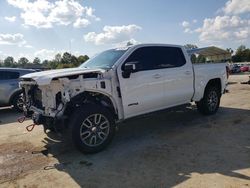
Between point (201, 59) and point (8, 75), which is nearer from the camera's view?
point (201, 59)

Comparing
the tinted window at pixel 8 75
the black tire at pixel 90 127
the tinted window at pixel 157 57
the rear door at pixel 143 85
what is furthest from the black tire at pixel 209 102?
the tinted window at pixel 8 75

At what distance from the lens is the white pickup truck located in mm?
5410

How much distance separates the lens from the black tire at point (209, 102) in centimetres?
830

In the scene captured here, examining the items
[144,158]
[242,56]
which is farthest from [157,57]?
[242,56]

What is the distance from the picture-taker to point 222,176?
4367 millimetres

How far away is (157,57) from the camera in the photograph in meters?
6.87

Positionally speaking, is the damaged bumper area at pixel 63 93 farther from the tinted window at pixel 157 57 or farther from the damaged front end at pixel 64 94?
the tinted window at pixel 157 57

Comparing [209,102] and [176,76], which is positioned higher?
[176,76]

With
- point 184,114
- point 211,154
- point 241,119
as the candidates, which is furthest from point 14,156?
point 241,119

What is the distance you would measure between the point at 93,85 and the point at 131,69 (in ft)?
2.83

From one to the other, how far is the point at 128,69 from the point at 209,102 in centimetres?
345

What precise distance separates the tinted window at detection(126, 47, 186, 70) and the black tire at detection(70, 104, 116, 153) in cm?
134

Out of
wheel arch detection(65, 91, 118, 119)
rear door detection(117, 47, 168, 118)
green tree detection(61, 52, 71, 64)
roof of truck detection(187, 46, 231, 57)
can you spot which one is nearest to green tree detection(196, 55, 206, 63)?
roof of truck detection(187, 46, 231, 57)

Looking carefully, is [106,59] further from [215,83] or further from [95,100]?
[215,83]
